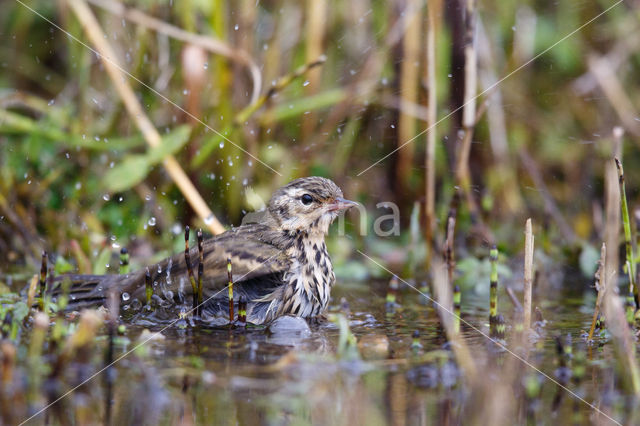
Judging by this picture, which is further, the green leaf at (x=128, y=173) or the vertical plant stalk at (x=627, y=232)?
the green leaf at (x=128, y=173)

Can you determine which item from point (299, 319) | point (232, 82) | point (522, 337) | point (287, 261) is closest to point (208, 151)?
point (232, 82)

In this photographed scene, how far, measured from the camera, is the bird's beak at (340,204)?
4.70m

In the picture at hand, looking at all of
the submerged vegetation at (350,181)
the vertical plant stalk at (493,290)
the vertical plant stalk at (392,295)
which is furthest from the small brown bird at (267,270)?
the vertical plant stalk at (493,290)

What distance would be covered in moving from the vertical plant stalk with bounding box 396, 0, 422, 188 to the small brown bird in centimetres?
172

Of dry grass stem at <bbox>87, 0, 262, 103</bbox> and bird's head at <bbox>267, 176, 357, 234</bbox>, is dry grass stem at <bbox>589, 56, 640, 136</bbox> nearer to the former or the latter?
dry grass stem at <bbox>87, 0, 262, 103</bbox>

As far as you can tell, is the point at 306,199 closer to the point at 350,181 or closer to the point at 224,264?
the point at 224,264

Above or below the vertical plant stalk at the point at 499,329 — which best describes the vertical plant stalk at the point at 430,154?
above

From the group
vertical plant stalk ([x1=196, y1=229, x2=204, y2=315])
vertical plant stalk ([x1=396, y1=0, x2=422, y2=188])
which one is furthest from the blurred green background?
vertical plant stalk ([x1=196, y1=229, x2=204, y2=315])

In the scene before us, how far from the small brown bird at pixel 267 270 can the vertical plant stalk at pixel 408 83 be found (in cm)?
172

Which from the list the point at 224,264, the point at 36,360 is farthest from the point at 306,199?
the point at 36,360

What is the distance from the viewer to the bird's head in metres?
4.75

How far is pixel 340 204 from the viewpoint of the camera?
4.72 m

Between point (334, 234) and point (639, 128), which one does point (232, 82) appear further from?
point (639, 128)

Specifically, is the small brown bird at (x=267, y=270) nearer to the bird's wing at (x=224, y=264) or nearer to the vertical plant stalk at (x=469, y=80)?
the bird's wing at (x=224, y=264)
